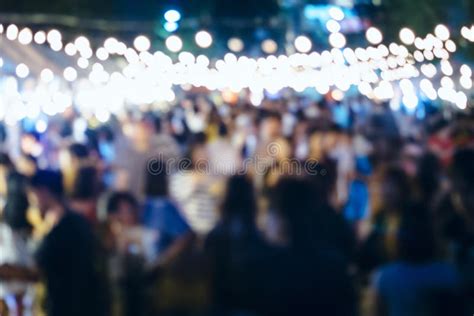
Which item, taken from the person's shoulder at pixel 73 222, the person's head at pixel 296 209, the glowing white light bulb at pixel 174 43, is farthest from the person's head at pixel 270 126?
the glowing white light bulb at pixel 174 43

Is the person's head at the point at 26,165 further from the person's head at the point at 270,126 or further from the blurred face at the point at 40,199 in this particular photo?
the person's head at the point at 270,126

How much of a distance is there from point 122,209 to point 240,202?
723 millimetres

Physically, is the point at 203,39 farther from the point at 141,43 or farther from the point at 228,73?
the point at 141,43

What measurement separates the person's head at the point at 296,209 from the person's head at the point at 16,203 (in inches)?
58.4

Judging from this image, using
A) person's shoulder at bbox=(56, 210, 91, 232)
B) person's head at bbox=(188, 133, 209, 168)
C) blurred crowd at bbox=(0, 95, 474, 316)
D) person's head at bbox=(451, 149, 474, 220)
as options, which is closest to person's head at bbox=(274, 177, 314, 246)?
blurred crowd at bbox=(0, 95, 474, 316)

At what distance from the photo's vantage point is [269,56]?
643 centimetres

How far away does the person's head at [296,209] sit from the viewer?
3775 millimetres

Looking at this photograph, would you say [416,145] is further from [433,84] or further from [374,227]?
[433,84]

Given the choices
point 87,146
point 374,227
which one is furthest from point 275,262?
point 87,146

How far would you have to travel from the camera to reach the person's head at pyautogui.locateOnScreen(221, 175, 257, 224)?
4.11m

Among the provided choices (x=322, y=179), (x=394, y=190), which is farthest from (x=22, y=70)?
(x=394, y=190)

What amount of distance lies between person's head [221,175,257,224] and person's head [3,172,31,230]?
1.18 metres

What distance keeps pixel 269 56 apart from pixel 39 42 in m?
1.81

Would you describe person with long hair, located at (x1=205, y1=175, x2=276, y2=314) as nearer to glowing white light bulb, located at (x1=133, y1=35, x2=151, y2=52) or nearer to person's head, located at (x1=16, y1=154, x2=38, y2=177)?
person's head, located at (x1=16, y1=154, x2=38, y2=177)
